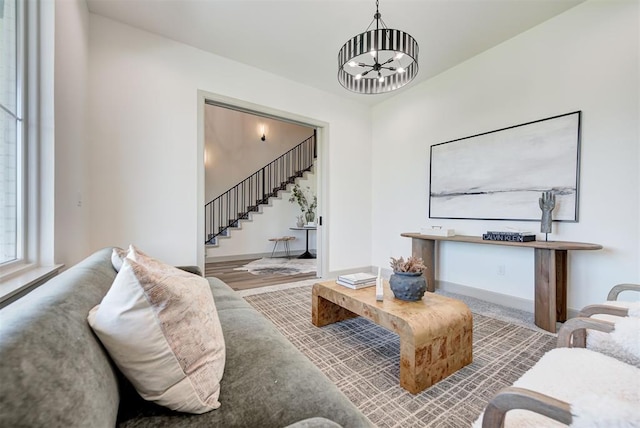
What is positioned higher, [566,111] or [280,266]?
[566,111]

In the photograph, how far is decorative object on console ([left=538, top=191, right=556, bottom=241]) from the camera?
8.43ft

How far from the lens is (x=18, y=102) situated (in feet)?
5.19

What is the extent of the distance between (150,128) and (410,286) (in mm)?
3101

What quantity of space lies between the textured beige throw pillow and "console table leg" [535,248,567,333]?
2820 millimetres

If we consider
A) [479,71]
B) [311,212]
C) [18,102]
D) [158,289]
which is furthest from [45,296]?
[311,212]

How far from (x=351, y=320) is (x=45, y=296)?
2.31 m

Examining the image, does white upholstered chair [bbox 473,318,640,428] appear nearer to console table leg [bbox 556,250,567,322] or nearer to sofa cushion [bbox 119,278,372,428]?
sofa cushion [bbox 119,278,372,428]

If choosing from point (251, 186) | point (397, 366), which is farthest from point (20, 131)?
point (251, 186)

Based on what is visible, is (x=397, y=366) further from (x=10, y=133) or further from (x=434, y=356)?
(x=10, y=133)

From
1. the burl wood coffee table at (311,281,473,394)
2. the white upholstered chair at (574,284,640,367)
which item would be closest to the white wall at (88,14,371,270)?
the burl wood coffee table at (311,281,473,394)

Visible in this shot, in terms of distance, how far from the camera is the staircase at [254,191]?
678 cm

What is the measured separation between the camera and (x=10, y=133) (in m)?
1.52

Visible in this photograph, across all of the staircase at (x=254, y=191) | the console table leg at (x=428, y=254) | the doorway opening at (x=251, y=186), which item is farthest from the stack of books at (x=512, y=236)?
the staircase at (x=254, y=191)

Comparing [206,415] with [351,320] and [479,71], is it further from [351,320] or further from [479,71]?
[479,71]
